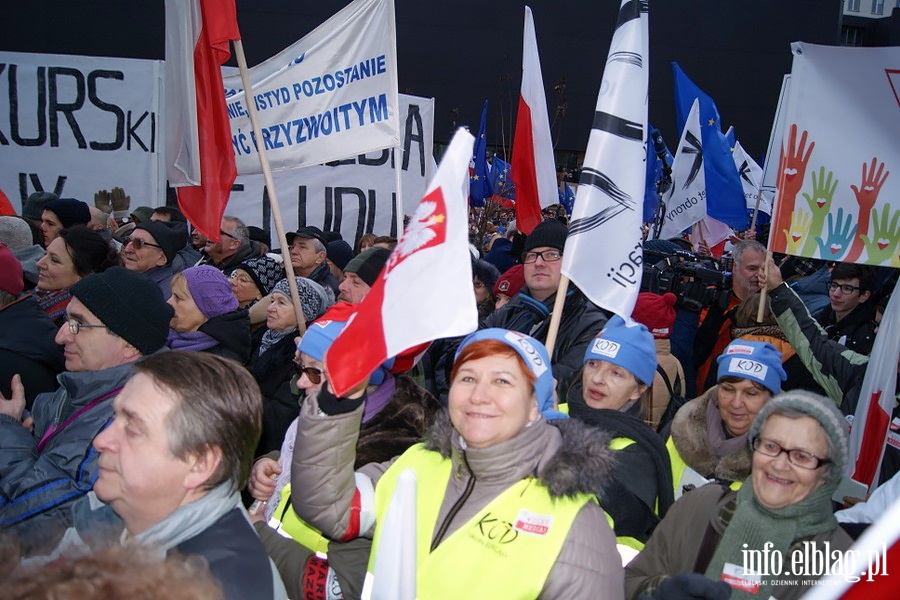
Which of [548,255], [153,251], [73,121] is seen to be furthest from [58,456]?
[73,121]

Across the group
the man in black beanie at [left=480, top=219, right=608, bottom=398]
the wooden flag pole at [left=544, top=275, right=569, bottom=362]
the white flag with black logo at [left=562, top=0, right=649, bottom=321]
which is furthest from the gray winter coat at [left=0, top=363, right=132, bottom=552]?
the man in black beanie at [left=480, top=219, right=608, bottom=398]

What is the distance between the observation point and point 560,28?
21.1 metres

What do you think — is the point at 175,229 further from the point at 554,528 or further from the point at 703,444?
the point at 554,528

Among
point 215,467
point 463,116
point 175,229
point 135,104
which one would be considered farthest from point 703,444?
point 463,116

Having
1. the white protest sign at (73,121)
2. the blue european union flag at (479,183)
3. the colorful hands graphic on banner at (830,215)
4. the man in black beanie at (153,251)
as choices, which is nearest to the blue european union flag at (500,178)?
the blue european union flag at (479,183)

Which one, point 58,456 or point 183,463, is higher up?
point 183,463

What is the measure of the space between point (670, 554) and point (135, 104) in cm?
689

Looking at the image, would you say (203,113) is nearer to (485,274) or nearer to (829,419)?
(485,274)

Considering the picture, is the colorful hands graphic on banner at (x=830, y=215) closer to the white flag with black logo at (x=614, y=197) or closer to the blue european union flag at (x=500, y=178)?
the white flag with black logo at (x=614, y=197)

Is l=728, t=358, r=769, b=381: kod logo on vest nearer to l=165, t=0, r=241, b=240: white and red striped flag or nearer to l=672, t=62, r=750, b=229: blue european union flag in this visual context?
l=165, t=0, r=241, b=240: white and red striped flag

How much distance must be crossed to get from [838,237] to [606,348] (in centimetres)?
161

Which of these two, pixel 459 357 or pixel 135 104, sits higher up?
pixel 135 104

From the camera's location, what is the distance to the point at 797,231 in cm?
404

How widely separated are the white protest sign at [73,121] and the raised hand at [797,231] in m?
5.75
